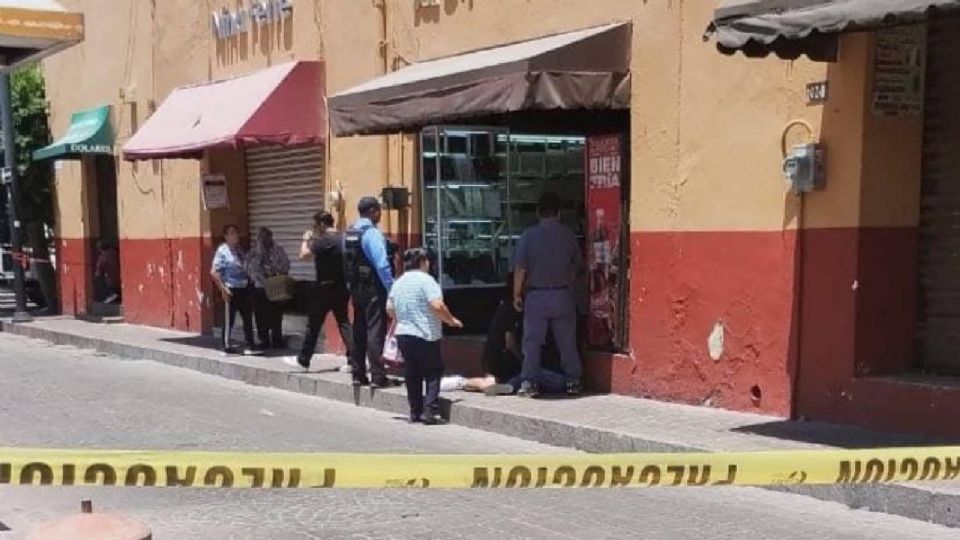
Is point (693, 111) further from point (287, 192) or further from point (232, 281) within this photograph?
point (287, 192)

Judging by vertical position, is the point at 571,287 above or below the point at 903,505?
above

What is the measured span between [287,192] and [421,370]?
641 centimetres

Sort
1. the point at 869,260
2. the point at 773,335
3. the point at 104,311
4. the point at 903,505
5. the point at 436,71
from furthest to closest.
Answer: the point at 104,311, the point at 436,71, the point at 773,335, the point at 869,260, the point at 903,505

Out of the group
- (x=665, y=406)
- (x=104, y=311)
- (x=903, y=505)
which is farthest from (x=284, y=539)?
(x=104, y=311)

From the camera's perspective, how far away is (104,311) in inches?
800

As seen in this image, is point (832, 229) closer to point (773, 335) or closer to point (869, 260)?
point (869, 260)


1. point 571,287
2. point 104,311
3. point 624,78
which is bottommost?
point 104,311

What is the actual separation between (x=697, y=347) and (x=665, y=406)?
0.57 m

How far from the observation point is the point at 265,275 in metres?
13.8

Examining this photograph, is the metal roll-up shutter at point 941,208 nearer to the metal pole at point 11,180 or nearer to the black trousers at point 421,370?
the black trousers at point 421,370

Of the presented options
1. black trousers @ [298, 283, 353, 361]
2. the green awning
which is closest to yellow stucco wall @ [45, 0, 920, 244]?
black trousers @ [298, 283, 353, 361]

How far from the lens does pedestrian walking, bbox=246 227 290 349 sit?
45.2ft

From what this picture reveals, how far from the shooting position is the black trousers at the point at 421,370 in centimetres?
922

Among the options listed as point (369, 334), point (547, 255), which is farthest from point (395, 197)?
point (547, 255)
